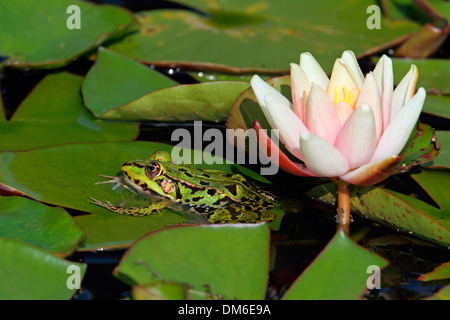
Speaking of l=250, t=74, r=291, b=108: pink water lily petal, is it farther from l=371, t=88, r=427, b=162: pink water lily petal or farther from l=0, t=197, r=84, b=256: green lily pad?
l=0, t=197, r=84, b=256: green lily pad

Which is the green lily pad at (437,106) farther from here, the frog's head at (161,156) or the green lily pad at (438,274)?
the frog's head at (161,156)

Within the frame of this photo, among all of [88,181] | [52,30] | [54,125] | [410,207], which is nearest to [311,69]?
[410,207]

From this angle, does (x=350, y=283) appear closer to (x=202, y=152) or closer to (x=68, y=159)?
(x=202, y=152)

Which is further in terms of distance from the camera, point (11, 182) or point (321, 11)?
point (321, 11)

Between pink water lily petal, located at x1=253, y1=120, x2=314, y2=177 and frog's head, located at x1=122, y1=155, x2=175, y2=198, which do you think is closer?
pink water lily petal, located at x1=253, y1=120, x2=314, y2=177

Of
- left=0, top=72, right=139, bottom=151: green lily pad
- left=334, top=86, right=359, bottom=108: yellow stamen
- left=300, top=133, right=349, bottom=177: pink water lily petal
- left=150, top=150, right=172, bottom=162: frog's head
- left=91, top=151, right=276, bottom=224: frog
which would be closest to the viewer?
left=300, top=133, right=349, bottom=177: pink water lily petal

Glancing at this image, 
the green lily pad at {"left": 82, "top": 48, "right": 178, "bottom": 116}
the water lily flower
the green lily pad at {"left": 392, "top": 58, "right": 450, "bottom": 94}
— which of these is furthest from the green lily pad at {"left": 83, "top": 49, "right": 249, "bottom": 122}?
the green lily pad at {"left": 392, "top": 58, "right": 450, "bottom": 94}
